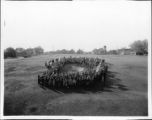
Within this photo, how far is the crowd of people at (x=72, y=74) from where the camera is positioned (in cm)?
387

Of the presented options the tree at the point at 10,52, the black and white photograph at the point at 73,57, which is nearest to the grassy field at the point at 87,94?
the black and white photograph at the point at 73,57

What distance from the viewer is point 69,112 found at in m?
3.75

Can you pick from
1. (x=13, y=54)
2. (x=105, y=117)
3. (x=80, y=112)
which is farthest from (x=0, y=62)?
(x=105, y=117)

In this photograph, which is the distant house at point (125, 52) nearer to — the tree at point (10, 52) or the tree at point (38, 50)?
the tree at point (38, 50)

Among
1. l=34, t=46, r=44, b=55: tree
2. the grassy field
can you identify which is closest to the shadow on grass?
the grassy field

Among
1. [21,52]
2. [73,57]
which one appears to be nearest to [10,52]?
[21,52]

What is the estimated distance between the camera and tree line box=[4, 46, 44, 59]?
398 centimetres

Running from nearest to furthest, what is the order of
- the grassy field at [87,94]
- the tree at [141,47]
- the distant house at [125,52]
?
the grassy field at [87,94]
the tree at [141,47]
the distant house at [125,52]

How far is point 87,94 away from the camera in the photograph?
379 cm

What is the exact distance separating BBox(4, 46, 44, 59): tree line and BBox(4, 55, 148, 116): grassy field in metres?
0.10

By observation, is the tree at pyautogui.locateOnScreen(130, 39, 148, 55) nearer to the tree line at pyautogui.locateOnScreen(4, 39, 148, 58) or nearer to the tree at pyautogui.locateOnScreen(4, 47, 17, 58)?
the tree line at pyautogui.locateOnScreen(4, 39, 148, 58)

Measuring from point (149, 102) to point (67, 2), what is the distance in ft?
7.84

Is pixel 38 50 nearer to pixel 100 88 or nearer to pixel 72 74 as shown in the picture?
pixel 72 74

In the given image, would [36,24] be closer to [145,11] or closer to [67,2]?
[67,2]
